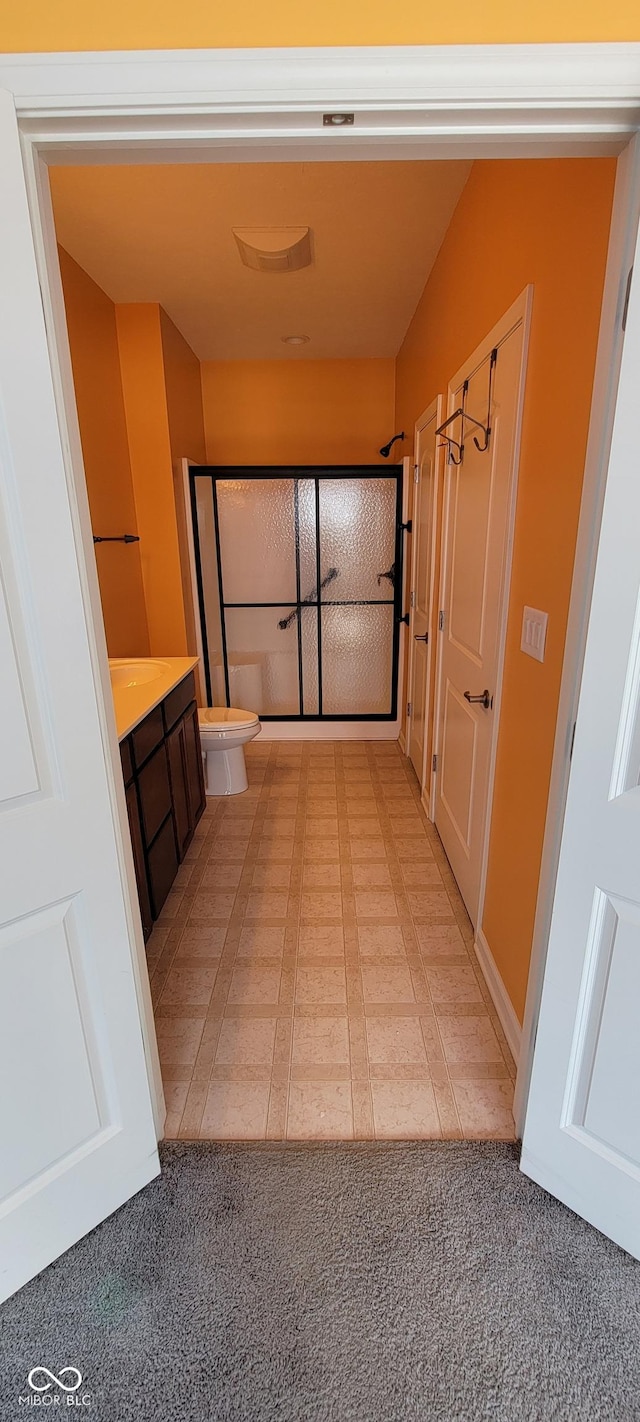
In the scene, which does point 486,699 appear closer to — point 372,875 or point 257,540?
point 372,875

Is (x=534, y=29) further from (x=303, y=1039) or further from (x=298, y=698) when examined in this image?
(x=298, y=698)

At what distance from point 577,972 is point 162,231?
2931 millimetres

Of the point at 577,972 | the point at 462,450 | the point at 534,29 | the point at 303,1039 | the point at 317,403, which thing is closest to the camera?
the point at 534,29

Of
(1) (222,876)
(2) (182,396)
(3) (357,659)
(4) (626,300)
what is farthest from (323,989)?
(2) (182,396)

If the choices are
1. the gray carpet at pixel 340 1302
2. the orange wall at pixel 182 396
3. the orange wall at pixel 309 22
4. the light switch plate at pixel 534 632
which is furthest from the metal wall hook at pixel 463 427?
the gray carpet at pixel 340 1302

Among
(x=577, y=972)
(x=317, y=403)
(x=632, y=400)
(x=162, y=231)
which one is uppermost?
(x=162, y=231)

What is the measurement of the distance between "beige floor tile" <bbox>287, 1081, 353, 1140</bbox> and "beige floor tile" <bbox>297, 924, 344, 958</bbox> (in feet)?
1.67

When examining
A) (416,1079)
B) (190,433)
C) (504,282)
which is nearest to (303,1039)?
(416,1079)

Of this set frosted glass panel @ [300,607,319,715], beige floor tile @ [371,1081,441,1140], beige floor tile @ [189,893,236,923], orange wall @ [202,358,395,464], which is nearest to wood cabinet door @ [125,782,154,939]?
beige floor tile @ [189,893,236,923]

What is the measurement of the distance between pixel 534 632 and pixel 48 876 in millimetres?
1187

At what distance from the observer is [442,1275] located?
1131mm

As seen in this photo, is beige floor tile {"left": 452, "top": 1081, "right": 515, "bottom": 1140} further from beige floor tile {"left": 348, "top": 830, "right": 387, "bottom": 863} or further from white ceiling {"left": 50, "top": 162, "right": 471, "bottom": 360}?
white ceiling {"left": 50, "top": 162, "right": 471, "bottom": 360}

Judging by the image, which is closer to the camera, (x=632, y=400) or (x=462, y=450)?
(x=632, y=400)

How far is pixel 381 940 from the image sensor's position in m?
2.07
